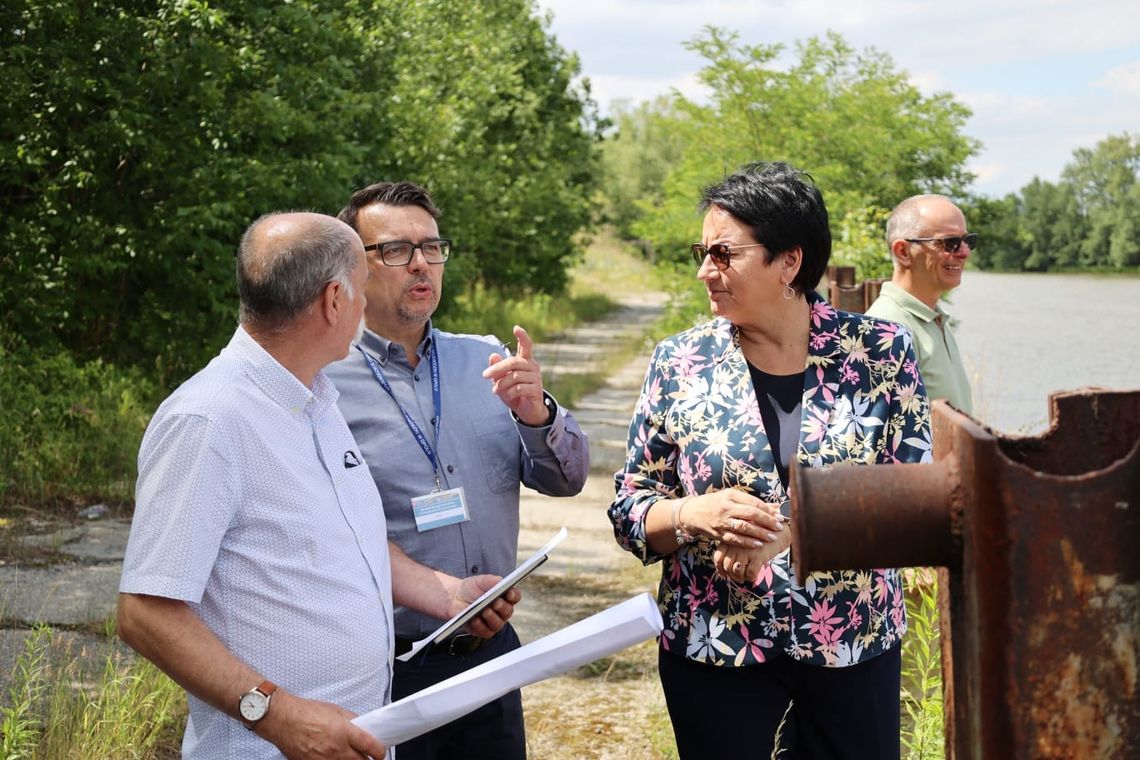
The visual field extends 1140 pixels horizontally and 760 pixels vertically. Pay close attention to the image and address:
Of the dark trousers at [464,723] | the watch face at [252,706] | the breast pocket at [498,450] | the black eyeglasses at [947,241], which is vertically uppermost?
the black eyeglasses at [947,241]

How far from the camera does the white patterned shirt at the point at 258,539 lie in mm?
2158

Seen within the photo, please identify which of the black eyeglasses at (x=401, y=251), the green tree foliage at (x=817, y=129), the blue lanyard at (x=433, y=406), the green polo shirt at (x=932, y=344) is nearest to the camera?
the blue lanyard at (x=433, y=406)

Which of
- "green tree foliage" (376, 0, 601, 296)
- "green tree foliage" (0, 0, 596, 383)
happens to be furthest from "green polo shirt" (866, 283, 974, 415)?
"green tree foliage" (376, 0, 601, 296)

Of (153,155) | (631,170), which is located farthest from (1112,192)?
(631,170)

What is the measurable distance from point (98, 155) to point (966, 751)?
29.7 ft

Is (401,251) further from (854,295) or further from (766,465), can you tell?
(854,295)

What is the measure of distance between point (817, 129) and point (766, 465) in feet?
36.6

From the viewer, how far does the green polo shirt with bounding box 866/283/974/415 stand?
179 inches

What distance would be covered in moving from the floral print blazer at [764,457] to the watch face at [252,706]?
0.98 m

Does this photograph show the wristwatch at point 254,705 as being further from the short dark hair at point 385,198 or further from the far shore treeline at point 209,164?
the far shore treeline at point 209,164

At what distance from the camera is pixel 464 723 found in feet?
9.74

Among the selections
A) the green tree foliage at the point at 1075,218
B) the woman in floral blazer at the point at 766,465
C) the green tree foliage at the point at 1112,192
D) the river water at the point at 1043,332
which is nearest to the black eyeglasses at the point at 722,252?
the woman in floral blazer at the point at 766,465

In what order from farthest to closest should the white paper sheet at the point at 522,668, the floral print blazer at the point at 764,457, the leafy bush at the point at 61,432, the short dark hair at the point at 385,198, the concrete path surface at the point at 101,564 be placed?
the leafy bush at the point at 61,432 → the concrete path surface at the point at 101,564 → the short dark hair at the point at 385,198 → the floral print blazer at the point at 764,457 → the white paper sheet at the point at 522,668

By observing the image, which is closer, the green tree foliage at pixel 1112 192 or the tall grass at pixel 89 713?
the tall grass at pixel 89 713
